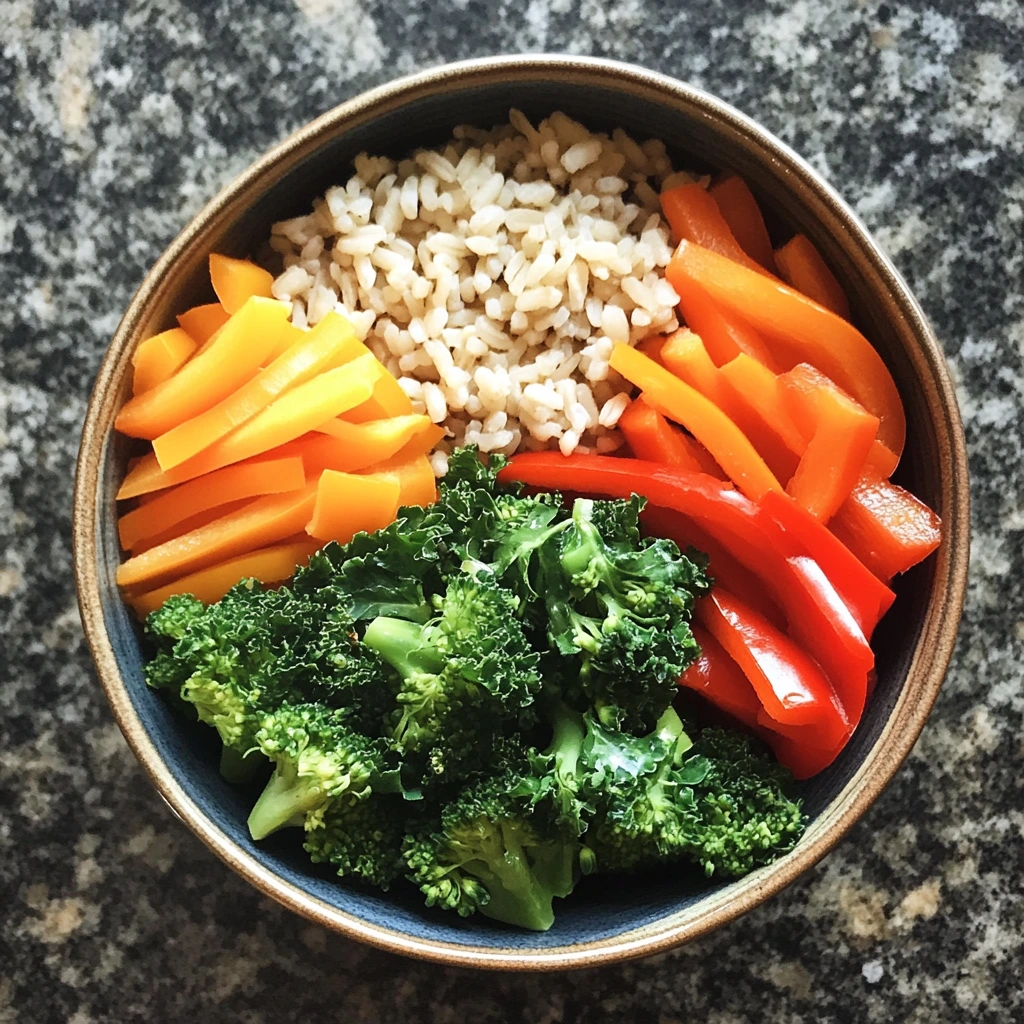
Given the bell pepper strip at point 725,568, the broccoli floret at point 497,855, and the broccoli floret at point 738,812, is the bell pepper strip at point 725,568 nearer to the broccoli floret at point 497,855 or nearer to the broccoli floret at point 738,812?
the broccoli floret at point 738,812

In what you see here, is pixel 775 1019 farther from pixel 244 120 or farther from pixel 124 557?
pixel 244 120

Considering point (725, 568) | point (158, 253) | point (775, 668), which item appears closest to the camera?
point (775, 668)

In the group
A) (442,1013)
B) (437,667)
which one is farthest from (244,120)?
(442,1013)

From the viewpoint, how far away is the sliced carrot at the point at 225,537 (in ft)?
5.38

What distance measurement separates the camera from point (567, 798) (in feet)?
4.89

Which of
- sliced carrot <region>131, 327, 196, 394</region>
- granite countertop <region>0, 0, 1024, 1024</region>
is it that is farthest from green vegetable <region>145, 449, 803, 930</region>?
granite countertop <region>0, 0, 1024, 1024</region>

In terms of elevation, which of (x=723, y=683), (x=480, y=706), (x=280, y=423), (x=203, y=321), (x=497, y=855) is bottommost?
(x=497, y=855)

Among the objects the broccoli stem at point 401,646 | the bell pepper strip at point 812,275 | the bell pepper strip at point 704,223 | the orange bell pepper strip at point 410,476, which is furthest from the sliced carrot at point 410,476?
the bell pepper strip at point 812,275

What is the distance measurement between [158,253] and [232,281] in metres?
0.38

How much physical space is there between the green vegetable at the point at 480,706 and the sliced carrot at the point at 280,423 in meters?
0.19

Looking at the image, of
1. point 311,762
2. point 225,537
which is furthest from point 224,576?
point 311,762

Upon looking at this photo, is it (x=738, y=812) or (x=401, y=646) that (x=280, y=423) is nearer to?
(x=401, y=646)

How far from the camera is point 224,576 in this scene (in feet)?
5.43

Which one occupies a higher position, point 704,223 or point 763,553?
point 704,223
